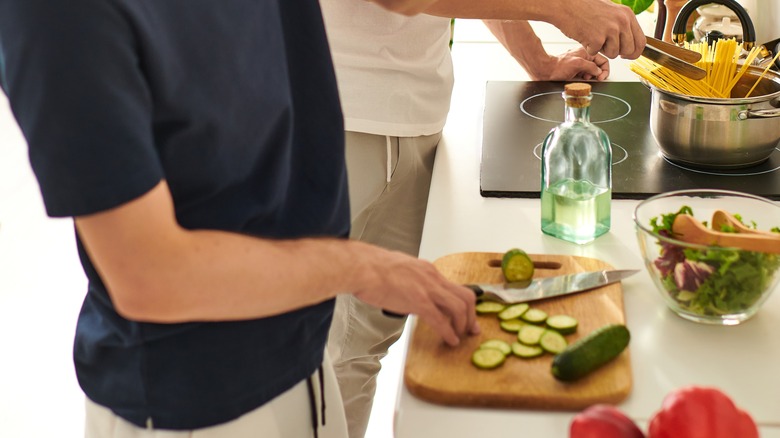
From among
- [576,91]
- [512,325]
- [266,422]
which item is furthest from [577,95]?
[266,422]

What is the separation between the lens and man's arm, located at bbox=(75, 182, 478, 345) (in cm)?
74

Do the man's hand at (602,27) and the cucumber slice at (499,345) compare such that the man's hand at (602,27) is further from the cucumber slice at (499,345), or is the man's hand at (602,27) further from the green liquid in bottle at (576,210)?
the cucumber slice at (499,345)

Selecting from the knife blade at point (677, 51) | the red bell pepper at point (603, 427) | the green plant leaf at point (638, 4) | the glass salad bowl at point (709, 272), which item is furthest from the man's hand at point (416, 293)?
the green plant leaf at point (638, 4)

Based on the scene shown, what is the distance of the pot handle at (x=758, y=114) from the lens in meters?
1.36

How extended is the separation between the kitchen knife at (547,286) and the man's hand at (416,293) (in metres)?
0.08

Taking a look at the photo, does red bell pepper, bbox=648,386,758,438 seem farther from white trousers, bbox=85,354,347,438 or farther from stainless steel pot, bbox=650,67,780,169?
stainless steel pot, bbox=650,67,780,169

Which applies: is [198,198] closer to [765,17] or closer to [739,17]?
[739,17]

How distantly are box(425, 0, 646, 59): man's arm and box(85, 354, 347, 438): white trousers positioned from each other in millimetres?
687

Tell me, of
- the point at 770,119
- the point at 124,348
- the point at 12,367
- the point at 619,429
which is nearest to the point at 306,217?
the point at 124,348

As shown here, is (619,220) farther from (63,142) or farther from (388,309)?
(63,142)

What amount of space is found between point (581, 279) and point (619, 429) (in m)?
0.50

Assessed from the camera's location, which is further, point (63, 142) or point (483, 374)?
point (483, 374)

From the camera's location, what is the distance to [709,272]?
99 centimetres

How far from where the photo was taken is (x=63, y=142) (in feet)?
2.24
